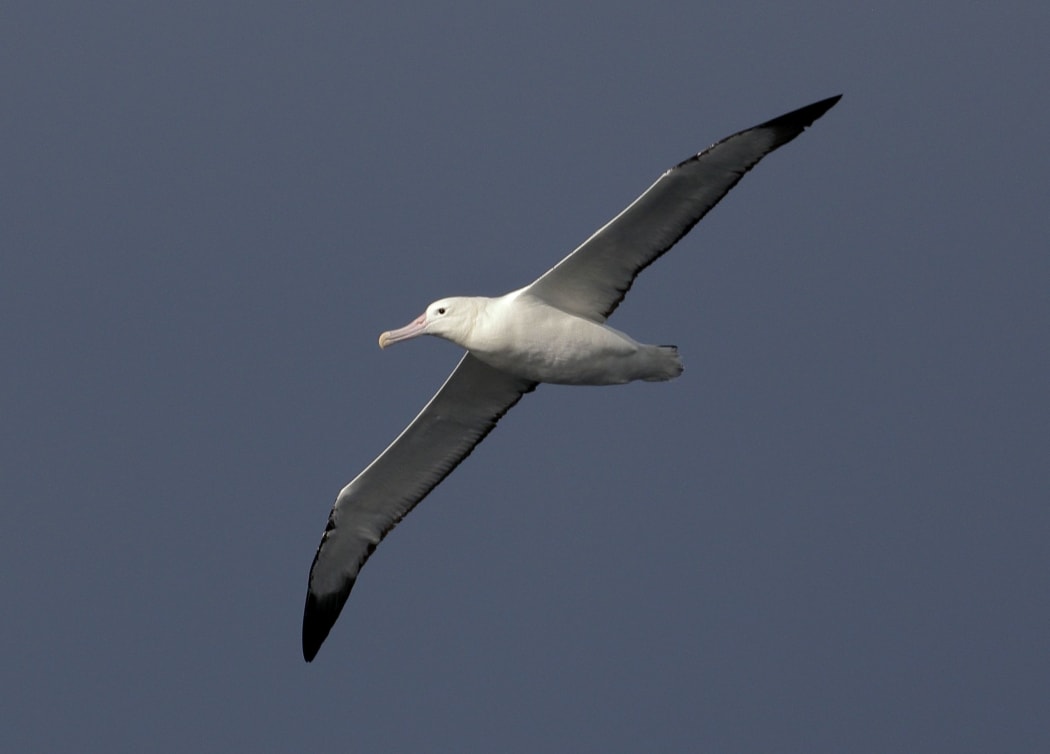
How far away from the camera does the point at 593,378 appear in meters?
15.1

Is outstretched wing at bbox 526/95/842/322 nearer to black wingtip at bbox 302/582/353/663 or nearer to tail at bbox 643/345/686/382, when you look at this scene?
tail at bbox 643/345/686/382

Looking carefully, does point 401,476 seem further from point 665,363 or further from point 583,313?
point 665,363

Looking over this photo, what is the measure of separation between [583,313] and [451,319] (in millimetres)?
1305

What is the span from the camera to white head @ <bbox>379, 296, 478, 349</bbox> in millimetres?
14797

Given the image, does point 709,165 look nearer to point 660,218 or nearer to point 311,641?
point 660,218

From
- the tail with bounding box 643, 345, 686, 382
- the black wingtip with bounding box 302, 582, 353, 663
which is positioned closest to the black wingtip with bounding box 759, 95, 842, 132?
the tail with bounding box 643, 345, 686, 382

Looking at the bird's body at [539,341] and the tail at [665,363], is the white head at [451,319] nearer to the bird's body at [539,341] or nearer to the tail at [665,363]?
the bird's body at [539,341]

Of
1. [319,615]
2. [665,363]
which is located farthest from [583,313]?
[319,615]

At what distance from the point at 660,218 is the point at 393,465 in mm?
3711

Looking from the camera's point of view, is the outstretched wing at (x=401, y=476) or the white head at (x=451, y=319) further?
the outstretched wing at (x=401, y=476)

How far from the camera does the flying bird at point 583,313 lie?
1462cm

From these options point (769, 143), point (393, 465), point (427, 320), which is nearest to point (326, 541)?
point (393, 465)

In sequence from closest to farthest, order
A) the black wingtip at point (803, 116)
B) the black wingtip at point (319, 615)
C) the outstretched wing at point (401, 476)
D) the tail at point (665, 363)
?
the black wingtip at point (803, 116), the tail at point (665, 363), the outstretched wing at point (401, 476), the black wingtip at point (319, 615)

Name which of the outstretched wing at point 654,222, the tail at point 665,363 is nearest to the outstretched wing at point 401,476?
the outstretched wing at point 654,222
